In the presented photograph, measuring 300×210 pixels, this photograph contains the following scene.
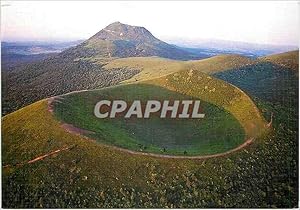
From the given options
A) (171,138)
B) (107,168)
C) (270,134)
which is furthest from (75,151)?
(270,134)

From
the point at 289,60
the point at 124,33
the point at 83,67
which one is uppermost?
the point at 124,33

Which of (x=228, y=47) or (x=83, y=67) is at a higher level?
(x=228, y=47)

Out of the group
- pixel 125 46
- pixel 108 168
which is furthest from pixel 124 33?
pixel 108 168

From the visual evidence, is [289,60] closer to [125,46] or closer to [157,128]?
[157,128]

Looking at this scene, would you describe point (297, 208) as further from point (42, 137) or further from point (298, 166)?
point (42, 137)

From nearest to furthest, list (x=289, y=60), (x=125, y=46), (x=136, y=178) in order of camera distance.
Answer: (x=136, y=178) → (x=289, y=60) → (x=125, y=46)

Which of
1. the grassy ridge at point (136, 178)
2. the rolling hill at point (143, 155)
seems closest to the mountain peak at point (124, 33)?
the rolling hill at point (143, 155)
